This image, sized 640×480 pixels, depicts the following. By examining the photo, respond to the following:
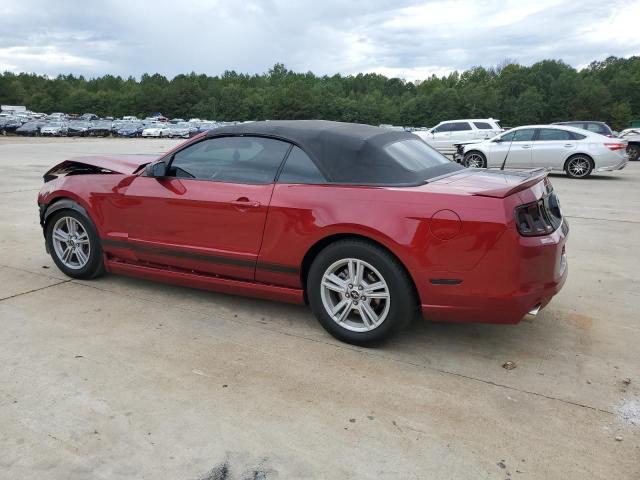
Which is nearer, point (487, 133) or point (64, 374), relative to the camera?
point (64, 374)

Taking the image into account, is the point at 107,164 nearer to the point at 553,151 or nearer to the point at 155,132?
the point at 553,151

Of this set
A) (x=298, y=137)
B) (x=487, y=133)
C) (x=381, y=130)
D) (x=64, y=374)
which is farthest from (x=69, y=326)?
(x=487, y=133)

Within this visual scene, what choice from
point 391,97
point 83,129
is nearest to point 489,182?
point 83,129

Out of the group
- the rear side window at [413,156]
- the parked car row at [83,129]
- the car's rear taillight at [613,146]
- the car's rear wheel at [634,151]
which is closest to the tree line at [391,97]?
the parked car row at [83,129]

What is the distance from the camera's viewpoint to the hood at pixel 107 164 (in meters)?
4.81

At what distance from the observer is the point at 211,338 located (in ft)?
12.3

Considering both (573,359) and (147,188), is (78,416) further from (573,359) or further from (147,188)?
(573,359)

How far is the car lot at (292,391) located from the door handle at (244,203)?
35.1 inches

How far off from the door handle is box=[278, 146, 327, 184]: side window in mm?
248

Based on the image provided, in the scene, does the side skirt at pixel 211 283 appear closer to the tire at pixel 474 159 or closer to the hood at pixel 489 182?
the hood at pixel 489 182

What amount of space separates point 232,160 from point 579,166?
1304 cm

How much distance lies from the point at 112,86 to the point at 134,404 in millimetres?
181602

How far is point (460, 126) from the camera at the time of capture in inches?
830

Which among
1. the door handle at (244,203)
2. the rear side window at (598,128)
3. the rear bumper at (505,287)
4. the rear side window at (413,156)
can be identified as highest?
the rear side window at (598,128)
